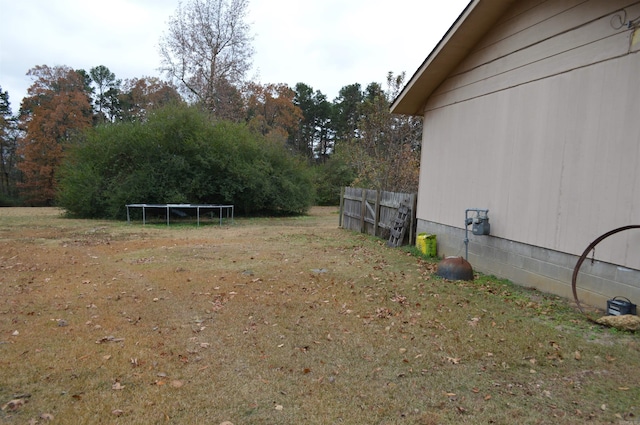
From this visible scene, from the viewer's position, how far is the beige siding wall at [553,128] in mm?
4555

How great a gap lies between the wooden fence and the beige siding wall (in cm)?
175

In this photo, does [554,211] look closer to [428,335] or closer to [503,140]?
[503,140]

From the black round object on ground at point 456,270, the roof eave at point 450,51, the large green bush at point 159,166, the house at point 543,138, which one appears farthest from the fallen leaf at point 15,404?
the large green bush at point 159,166

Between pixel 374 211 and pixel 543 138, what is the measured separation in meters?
6.04

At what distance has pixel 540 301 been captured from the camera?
5203mm

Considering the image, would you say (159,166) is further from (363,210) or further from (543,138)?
(543,138)

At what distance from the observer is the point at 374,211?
11391 millimetres

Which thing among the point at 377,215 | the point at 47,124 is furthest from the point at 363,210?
the point at 47,124

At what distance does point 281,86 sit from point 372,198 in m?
29.4

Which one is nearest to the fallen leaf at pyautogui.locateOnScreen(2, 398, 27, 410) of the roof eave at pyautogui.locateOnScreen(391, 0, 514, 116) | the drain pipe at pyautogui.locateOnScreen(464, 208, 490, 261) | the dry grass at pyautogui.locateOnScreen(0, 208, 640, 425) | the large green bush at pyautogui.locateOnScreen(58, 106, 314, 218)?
the dry grass at pyautogui.locateOnScreen(0, 208, 640, 425)

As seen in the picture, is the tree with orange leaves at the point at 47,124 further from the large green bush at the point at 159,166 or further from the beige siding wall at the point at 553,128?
the beige siding wall at the point at 553,128

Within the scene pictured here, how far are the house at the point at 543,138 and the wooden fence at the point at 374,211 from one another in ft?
4.28

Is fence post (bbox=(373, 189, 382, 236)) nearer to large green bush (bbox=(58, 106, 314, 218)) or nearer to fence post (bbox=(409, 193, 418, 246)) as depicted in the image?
fence post (bbox=(409, 193, 418, 246))

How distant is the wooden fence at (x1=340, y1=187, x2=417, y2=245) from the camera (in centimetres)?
962
